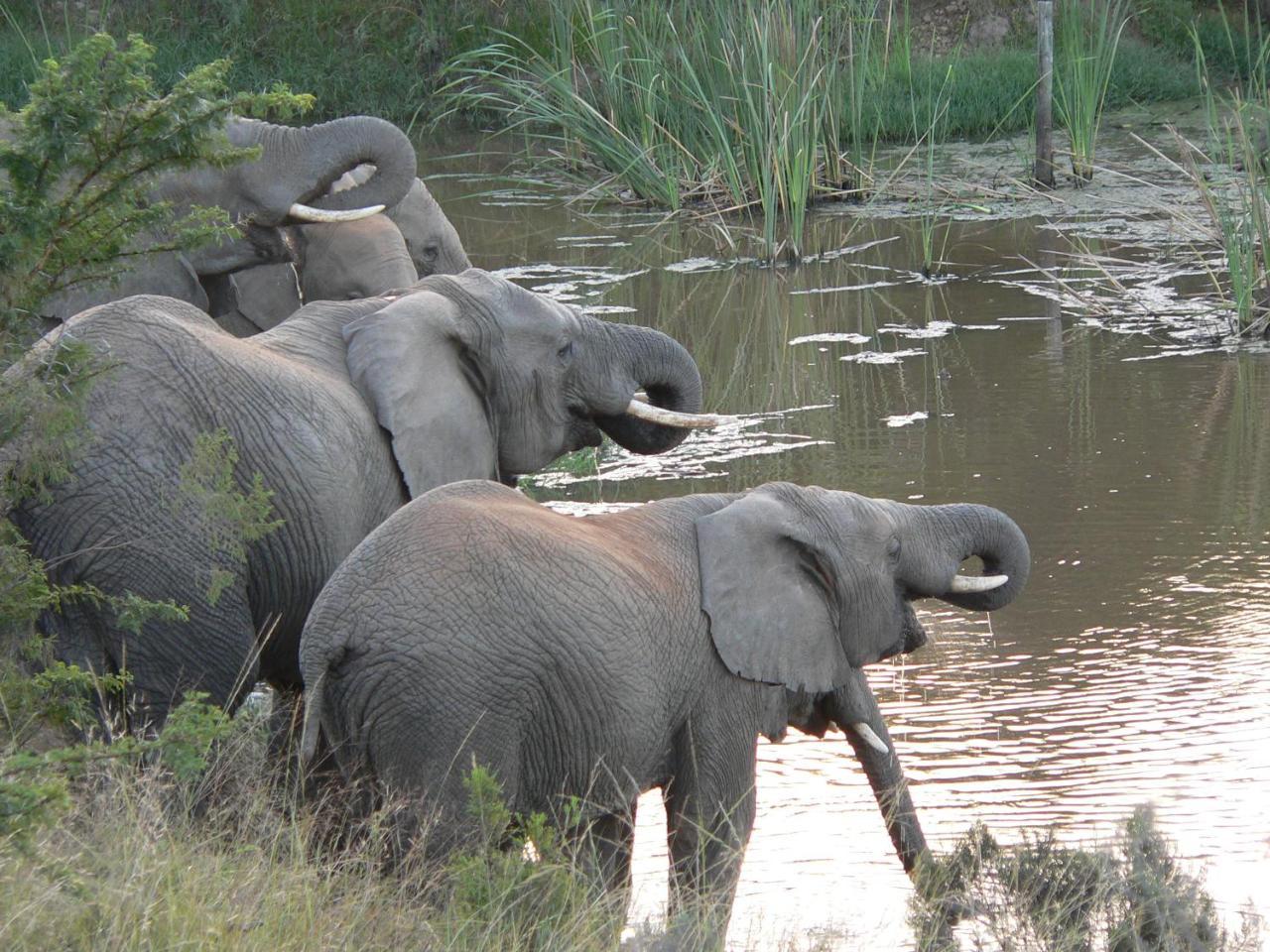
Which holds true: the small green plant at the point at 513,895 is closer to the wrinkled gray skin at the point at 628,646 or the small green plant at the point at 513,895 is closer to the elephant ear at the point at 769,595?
the wrinkled gray skin at the point at 628,646

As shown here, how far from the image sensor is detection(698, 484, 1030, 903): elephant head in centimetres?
514

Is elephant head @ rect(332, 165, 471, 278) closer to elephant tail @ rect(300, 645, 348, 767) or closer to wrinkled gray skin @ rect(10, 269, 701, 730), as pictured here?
wrinkled gray skin @ rect(10, 269, 701, 730)

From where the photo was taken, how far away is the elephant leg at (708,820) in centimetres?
488

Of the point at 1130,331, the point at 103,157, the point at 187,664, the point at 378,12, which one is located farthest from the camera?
the point at 378,12

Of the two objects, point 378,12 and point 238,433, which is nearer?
point 238,433

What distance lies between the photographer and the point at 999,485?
28.6 ft

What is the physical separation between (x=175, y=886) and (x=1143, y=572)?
500cm

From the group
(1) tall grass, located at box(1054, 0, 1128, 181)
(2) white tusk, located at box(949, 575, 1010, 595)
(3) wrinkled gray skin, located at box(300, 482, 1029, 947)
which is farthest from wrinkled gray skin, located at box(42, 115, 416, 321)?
(1) tall grass, located at box(1054, 0, 1128, 181)

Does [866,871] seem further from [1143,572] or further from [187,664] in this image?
[1143,572]

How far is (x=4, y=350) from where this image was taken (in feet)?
14.7

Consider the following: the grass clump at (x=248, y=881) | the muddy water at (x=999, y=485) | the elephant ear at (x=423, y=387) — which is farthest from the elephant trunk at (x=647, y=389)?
the grass clump at (x=248, y=881)

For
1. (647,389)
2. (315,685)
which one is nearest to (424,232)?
(647,389)

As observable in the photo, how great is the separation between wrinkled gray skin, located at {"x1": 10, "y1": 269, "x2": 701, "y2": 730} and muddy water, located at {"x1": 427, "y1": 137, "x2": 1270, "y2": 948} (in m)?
1.26

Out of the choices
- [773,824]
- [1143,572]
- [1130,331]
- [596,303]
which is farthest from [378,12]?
[773,824]
